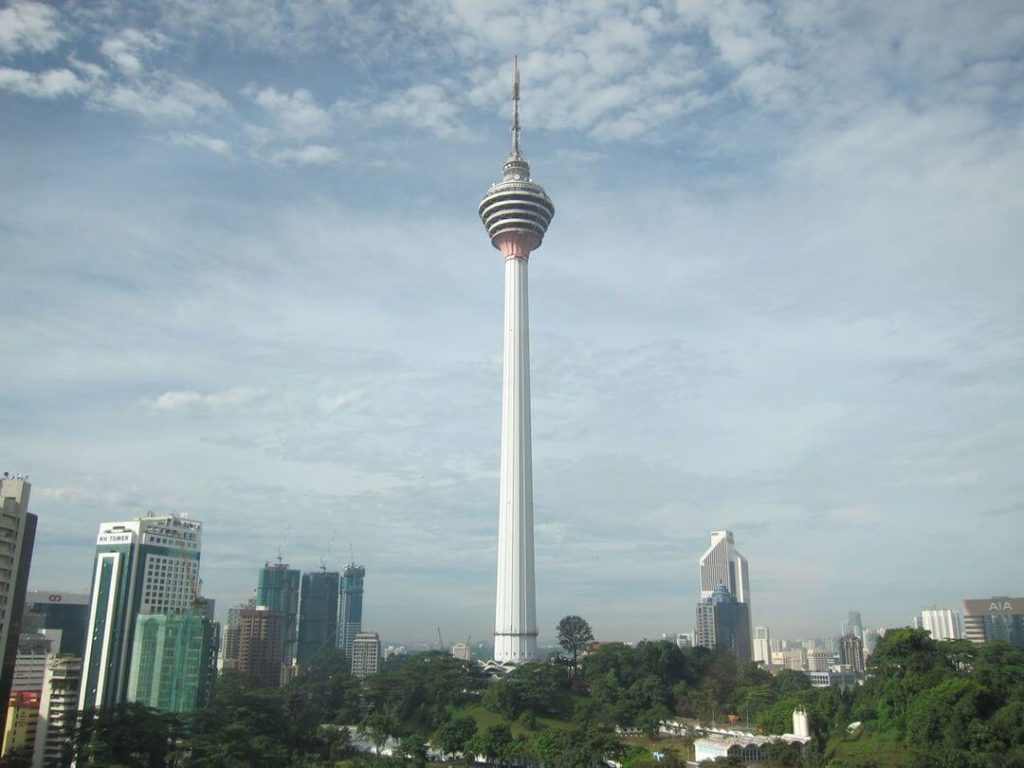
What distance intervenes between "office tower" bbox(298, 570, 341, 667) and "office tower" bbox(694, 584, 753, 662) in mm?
66619

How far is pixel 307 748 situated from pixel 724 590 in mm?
123900

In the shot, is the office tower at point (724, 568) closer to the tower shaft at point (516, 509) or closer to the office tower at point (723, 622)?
the office tower at point (723, 622)

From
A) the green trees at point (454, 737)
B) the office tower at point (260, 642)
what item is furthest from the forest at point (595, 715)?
the office tower at point (260, 642)

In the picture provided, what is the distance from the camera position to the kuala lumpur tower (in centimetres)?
7656

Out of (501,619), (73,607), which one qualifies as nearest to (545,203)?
(501,619)

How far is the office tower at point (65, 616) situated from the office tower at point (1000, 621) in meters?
126

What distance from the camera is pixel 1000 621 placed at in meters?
135

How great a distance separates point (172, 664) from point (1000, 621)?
12341 cm

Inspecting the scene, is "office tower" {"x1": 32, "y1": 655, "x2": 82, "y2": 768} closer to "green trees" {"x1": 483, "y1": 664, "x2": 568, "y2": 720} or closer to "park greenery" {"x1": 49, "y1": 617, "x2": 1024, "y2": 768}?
"park greenery" {"x1": 49, "y1": 617, "x2": 1024, "y2": 768}

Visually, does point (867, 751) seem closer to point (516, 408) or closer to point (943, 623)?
point (516, 408)

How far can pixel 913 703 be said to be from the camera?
46938 millimetres

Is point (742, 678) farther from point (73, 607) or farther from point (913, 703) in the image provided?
point (73, 607)

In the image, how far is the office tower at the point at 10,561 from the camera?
43.8 metres

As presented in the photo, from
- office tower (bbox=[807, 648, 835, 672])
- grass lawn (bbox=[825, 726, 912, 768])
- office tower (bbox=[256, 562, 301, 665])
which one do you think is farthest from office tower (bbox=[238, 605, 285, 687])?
office tower (bbox=[807, 648, 835, 672])
